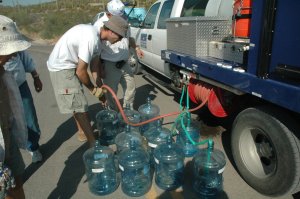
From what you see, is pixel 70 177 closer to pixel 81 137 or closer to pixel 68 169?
pixel 68 169

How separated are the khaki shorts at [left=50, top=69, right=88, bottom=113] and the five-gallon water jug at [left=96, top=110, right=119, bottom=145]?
2.53 ft

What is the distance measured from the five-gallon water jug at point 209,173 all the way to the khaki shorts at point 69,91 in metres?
1.70

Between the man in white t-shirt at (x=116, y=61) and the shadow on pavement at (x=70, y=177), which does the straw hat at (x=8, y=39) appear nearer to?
the shadow on pavement at (x=70, y=177)

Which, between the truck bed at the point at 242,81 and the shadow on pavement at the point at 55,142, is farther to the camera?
the shadow on pavement at the point at 55,142

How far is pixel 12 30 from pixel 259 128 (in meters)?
2.38

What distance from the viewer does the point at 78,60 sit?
3.33 metres

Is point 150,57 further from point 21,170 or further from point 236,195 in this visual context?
point 21,170

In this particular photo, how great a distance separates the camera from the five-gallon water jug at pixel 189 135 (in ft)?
12.7

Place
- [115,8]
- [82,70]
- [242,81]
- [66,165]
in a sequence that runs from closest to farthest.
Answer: [242,81] → [82,70] → [66,165] → [115,8]

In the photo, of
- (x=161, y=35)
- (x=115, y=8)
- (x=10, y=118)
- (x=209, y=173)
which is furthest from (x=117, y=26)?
(x=161, y=35)

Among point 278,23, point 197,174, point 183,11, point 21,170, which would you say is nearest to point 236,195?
point 197,174

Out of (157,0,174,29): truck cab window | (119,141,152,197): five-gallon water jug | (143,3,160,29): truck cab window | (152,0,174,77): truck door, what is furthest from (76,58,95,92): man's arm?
(143,3,160,29): truck cab window

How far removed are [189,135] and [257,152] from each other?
0.99m

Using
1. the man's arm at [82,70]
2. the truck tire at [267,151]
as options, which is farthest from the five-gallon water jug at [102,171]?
the truck tire at [267,151]
